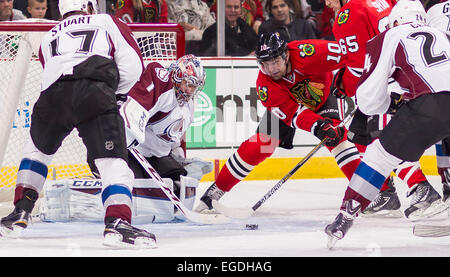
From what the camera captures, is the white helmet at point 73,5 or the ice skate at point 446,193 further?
the ice skate at point 446,193

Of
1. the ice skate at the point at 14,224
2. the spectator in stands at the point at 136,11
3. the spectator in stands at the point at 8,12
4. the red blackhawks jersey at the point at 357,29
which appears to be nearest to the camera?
the ice skate at the point at 14,224

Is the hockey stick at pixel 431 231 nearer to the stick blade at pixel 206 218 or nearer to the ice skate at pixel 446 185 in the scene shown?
the ice skate at pixel 446 185

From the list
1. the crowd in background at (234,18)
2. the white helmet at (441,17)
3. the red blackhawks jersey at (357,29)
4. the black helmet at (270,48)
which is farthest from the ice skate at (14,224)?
the crowd in background at (234,18)

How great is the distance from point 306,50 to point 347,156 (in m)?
0.56

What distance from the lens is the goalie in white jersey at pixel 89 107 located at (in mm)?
2945

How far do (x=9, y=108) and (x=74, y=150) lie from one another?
537 millimetres

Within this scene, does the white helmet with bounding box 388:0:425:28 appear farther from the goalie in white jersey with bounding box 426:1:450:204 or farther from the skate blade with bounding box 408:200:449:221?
the skate blade with bounding box 408:200:449:221

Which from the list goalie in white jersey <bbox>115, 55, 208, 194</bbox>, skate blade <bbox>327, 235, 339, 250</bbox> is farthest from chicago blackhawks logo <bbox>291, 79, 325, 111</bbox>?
skate blade <bbox>327, 235, 339, 250</bbox>

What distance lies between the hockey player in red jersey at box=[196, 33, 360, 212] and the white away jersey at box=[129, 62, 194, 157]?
1.19ft

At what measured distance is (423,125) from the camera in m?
2.85

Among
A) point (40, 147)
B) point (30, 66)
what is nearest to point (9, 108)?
point (30, 66)

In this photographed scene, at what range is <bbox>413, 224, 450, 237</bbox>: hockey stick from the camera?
3234 mm

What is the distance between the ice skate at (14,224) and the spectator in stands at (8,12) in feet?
7.40

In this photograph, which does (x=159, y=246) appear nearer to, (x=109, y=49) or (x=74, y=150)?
(x=109, y=49)
